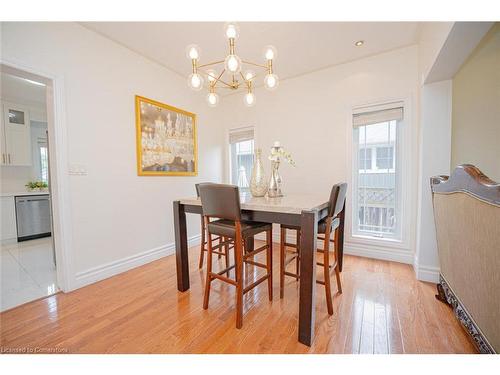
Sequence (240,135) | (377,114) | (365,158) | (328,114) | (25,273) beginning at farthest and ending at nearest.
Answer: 1. (240,135)
2. (328,114)
3. (365,158)
4. (377,114)
5. (25,273)

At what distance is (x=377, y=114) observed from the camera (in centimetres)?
257

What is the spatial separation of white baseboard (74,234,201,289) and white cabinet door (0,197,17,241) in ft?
8.49

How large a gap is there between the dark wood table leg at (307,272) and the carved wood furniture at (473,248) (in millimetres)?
758

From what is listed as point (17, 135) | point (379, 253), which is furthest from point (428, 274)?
point (17, 135)

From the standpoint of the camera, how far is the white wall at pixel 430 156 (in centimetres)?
191

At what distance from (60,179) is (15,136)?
117 inches

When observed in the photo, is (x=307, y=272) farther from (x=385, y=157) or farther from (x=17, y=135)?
(x=17, y=135)

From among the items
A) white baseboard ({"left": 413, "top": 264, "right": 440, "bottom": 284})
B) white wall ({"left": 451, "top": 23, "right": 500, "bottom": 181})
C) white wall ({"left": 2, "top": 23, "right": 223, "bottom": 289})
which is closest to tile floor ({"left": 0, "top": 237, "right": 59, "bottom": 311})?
white wall ({"left": 2, "top": 23, "right": 223, "bottom": 289})

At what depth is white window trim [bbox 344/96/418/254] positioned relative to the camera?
235cm

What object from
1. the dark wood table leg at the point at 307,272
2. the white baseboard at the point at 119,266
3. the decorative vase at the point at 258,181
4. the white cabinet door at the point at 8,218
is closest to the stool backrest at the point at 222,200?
the dark wood table leg at the point at 307,272

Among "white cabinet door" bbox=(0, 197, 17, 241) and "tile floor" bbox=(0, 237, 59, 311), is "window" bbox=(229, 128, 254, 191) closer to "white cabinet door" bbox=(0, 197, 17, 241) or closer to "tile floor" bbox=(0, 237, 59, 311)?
"tile floor" bbox=(0, 237, 59, 311)
